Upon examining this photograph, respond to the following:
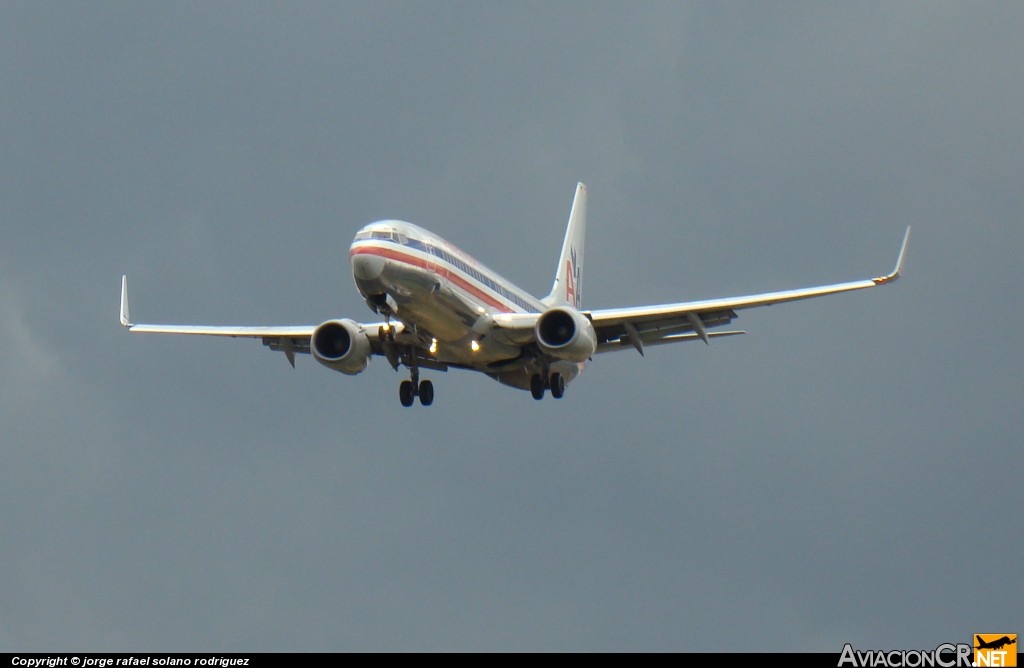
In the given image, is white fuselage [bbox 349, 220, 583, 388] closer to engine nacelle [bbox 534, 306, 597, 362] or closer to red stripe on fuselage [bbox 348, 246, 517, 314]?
red stripe on fuselage [bbox 348, 246, 517, 314]

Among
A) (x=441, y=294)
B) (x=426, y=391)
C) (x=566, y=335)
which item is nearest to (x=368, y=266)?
(x=441, y=294)

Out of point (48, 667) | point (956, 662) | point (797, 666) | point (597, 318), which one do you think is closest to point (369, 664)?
point (48, 667)

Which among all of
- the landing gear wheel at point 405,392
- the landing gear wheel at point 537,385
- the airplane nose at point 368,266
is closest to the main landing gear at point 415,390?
the landing gear wheel at point 405,392

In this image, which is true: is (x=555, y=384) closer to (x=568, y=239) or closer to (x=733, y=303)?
(x=733, y=303)

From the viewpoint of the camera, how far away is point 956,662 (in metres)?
37.5

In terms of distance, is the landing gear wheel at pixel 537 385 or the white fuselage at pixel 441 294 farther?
the landing gear wheel at pixel 537 385

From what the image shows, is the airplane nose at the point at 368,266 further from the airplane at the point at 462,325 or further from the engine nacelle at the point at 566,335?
the engine nacelle at the point at 566,335

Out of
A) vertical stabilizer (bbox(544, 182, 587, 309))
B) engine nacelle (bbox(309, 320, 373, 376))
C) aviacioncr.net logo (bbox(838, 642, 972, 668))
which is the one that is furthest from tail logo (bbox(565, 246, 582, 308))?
aviacioncr.net logo (bbox(838, 642, 972, 668))

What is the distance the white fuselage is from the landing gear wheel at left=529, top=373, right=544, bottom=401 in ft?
0.62

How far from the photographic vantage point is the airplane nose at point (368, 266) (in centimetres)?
5041

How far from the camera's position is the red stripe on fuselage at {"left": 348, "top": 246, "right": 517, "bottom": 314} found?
50.7m

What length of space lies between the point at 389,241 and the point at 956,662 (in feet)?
67.8

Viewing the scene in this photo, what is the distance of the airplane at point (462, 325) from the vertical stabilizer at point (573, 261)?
975 cm

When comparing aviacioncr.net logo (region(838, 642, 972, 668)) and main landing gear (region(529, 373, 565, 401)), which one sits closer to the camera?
aviacioncr.net logo (region(838, 642, 972, 668))
